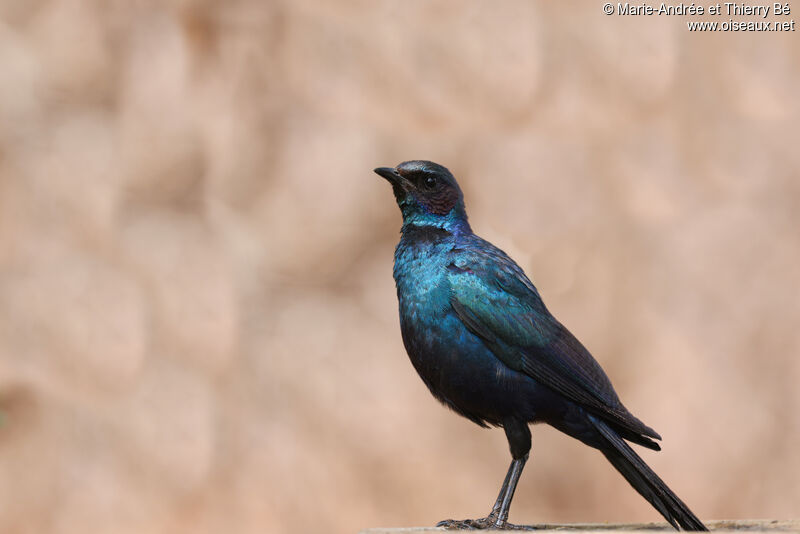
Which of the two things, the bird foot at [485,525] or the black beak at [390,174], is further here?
the black beak at [390,174]

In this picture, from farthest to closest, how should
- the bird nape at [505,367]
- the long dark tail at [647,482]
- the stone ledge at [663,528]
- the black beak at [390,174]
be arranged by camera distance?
the black beak at [390,174] < the bird nape at [505,367] < the long dark tail at [647,482] < the stone ledge at [663,528]

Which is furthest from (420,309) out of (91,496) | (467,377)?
(91,496)

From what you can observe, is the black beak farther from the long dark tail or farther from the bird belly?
the long dark tail

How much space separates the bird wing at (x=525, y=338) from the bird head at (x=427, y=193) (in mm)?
202

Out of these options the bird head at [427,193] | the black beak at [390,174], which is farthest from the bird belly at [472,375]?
the black beak at [390,174]

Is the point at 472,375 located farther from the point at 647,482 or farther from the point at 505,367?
the point at 647,482

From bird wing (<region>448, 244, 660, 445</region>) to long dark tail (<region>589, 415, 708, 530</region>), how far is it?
49mm

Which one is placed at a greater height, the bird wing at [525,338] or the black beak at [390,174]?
the black beak at [390,174]

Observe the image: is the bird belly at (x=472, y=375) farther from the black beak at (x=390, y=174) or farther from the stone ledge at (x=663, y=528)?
the black beak at (x=390, y=174)

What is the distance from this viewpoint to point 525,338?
9.02 ft

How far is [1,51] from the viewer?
520 centimetres

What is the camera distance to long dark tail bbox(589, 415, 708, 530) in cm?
256

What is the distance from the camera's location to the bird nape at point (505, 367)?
2695 mm

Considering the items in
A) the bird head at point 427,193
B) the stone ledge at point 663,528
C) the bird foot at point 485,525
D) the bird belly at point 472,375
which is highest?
the bird head at point 427,193
